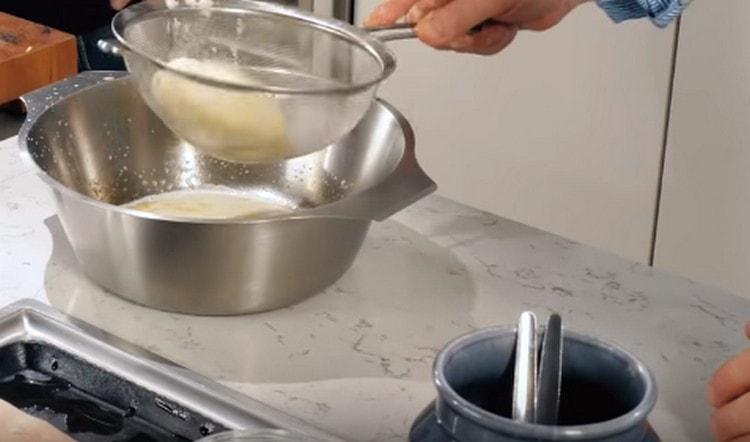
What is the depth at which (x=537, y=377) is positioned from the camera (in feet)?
2.15

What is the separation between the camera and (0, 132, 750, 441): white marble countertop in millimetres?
831

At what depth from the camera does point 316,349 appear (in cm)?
87

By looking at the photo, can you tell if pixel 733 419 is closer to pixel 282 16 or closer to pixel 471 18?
pixel 471 18

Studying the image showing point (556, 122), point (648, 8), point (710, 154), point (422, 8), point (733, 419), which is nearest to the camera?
point (733, 419)

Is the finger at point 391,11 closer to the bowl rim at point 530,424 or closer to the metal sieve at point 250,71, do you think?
the metal sieve at point 250,71

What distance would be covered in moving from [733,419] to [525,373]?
18 cm

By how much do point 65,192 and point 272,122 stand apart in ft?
0.57

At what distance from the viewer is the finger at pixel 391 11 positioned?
1078mm

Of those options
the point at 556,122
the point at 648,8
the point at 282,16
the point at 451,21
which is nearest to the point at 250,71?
the point at 282,16

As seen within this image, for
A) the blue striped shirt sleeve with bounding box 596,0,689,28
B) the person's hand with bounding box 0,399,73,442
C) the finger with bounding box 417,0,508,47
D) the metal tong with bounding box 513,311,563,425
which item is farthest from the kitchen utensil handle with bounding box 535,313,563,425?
the blue striped shirt sleeve with bounding box 596,0,689,28

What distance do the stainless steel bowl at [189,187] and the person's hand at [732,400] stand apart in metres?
0.24

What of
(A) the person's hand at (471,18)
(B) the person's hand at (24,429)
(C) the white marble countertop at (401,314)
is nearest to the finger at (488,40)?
(A) the person's hand at (471,18)

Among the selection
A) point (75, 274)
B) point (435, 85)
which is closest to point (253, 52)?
point (75, 274)

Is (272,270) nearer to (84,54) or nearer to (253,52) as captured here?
(253,52)
